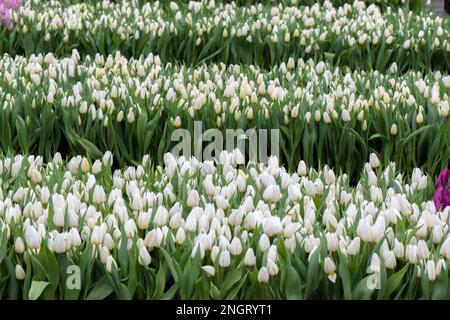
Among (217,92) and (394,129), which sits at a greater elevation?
(217,92)

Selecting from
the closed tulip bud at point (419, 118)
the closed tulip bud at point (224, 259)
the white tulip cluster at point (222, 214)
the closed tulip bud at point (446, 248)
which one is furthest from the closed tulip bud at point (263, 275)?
the closed tulip bud at point (419, 118)

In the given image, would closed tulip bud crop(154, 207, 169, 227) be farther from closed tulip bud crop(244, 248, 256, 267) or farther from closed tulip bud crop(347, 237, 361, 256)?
closed tulip bud crop(347, 237, 361, 256)

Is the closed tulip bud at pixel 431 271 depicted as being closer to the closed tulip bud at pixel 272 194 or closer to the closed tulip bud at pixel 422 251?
the closed tulip bud at pixel 422 251

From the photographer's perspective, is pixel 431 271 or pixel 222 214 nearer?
pixel 431 271

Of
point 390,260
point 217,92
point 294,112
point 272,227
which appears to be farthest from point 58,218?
point 217,92

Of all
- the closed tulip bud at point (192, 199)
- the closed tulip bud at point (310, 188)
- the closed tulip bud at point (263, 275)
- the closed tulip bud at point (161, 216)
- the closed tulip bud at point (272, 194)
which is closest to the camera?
the closed tulip bud at point (263, 275)

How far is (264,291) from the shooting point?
259 cm

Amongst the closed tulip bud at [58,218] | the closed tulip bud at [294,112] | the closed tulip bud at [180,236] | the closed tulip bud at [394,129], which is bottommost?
the closed tulip bud at [394,129]

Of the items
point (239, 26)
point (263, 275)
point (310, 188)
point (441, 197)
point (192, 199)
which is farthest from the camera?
point (239, 26)

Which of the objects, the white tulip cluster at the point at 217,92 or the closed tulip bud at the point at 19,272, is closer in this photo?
the closed tulip bud at the point at 19,272

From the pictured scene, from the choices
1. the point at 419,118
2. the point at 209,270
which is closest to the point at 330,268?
the point at 209,270

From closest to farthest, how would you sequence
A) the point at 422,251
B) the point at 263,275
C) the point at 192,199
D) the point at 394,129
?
1. the point at 263,275
2. the point at 422,251
3. the point at 192,199
4. the point at 394,129

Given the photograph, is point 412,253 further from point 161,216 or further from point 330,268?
point 161,216
